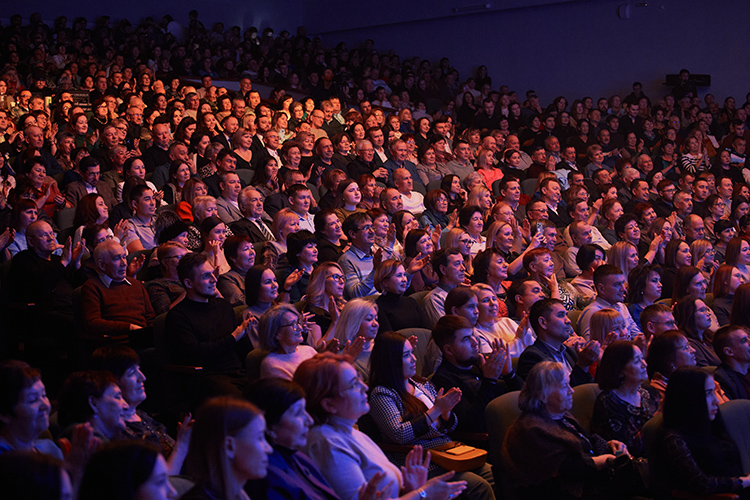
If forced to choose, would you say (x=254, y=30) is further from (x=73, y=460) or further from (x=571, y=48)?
(x=73, y=460)

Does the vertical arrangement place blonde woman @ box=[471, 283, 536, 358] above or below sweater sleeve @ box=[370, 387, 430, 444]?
above

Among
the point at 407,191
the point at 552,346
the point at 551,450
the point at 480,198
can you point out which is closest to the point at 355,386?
the point at 551,450

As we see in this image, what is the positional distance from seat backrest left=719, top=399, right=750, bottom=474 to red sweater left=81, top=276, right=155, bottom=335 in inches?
83.4

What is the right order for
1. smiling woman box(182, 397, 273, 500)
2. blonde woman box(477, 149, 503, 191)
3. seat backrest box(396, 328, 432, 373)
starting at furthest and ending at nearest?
blonde woman box(477, 149, 503, 191) → seat backrest box(396, 328, 432, 373) → smiling woman box(182, 397, 273, 500)

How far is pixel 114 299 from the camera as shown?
3.15 m

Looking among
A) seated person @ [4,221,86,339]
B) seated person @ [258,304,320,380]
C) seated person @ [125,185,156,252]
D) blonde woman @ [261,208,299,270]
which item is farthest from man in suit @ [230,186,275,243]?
seated person @ [258,304,320,380]

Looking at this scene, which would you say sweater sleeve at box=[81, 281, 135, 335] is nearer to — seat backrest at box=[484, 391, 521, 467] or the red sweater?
the red sweater

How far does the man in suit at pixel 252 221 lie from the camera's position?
4.28 metres

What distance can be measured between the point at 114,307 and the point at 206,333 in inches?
19.0

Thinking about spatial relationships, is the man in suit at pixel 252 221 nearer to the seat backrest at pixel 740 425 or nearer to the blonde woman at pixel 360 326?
the blonde woman at pixel 360 326

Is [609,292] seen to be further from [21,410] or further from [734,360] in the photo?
[21,410]

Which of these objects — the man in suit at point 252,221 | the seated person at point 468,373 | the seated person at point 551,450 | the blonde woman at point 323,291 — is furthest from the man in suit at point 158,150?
the seated person at point 551,450

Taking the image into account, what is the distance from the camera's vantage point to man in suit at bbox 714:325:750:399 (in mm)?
2766

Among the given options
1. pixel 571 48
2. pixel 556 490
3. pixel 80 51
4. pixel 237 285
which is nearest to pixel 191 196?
pixel 237 285
